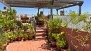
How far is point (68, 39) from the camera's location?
8.13 meters

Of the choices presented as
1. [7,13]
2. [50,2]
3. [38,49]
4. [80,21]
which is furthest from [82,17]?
[7,13]

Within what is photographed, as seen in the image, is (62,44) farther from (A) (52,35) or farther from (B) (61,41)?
(A) (52,35)

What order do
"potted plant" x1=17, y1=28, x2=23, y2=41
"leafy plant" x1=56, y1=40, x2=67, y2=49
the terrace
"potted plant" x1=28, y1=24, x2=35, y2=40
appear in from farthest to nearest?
1. "potted plant" x1=28, y1=24, x2=35, y2=40
2. "potted plant" x1=17, y1=28, x2=23, y2=41
3. "leafy plant" x1=56, y1=40, x2=67, y2=49
4. the terrace

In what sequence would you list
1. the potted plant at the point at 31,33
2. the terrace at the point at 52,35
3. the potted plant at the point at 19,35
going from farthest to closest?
the potted plant at the point at 31,33
the potted plant at the point at 19,35
the terrace at the point at 52,35

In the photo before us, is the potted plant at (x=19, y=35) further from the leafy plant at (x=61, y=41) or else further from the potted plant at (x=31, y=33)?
the leafy plant at (x=61, y=41)

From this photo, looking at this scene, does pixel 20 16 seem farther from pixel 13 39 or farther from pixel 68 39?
pixel 68 39

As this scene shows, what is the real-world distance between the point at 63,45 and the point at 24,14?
11.2 meters

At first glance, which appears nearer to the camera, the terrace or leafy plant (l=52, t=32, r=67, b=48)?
the terrace

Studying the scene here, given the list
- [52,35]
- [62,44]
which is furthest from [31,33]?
[62,44]

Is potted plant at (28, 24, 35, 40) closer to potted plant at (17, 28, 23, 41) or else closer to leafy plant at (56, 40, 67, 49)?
potted plant at (17, 28, 23, 41)

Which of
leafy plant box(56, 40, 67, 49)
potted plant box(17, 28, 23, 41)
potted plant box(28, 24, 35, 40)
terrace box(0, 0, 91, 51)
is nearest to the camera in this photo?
terrace box(0, 0, 91, 51)

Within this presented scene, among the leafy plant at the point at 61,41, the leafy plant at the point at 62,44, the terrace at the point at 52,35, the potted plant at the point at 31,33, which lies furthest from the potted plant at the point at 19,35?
the leafy plant at the point at 62,44

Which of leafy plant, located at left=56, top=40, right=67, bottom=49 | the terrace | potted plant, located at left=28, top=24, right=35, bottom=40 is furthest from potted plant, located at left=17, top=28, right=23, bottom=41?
leafy plant, located at left=56, top=40, right=67, bottom=49

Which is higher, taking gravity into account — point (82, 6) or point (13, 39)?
point (82, 6)
